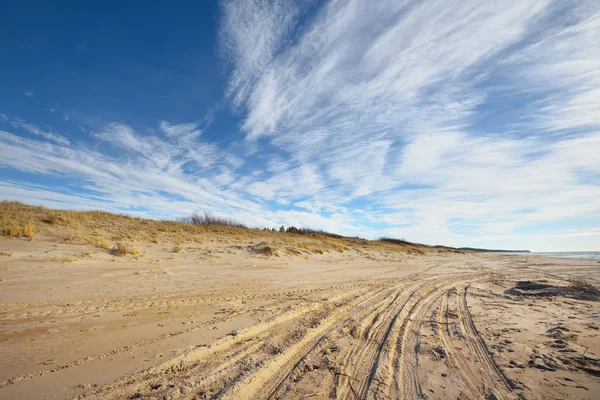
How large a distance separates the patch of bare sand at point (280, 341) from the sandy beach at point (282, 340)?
2cm

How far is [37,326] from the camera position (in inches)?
159

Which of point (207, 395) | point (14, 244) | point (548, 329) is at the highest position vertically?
point (14, 244)

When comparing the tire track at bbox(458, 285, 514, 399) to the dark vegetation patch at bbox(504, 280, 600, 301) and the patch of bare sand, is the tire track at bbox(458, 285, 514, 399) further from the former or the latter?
the dark vegetation patch at bbox(504, 280, 600, 301)

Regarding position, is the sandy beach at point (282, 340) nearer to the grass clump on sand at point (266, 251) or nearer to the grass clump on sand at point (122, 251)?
the grass clump on sand at point (122, 251)

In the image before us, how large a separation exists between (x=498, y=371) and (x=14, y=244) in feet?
46.9

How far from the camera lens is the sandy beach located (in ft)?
9.02

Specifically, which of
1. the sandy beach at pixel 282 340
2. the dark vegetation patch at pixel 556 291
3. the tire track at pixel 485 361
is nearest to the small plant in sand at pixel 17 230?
the sandy beach at pixel 282 340

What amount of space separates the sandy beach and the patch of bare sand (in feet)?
0.07

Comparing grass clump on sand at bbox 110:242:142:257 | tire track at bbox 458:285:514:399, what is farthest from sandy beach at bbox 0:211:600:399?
grass clump on sand at bbox 110:242:142:257

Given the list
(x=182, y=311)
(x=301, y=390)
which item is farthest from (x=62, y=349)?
(x=301, y=390)

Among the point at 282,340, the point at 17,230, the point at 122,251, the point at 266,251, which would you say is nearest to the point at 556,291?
the point at 282,340

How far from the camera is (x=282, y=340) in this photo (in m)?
3.92

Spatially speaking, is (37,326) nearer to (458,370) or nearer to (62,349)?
(62,349)

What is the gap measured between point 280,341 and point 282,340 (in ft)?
0.15
